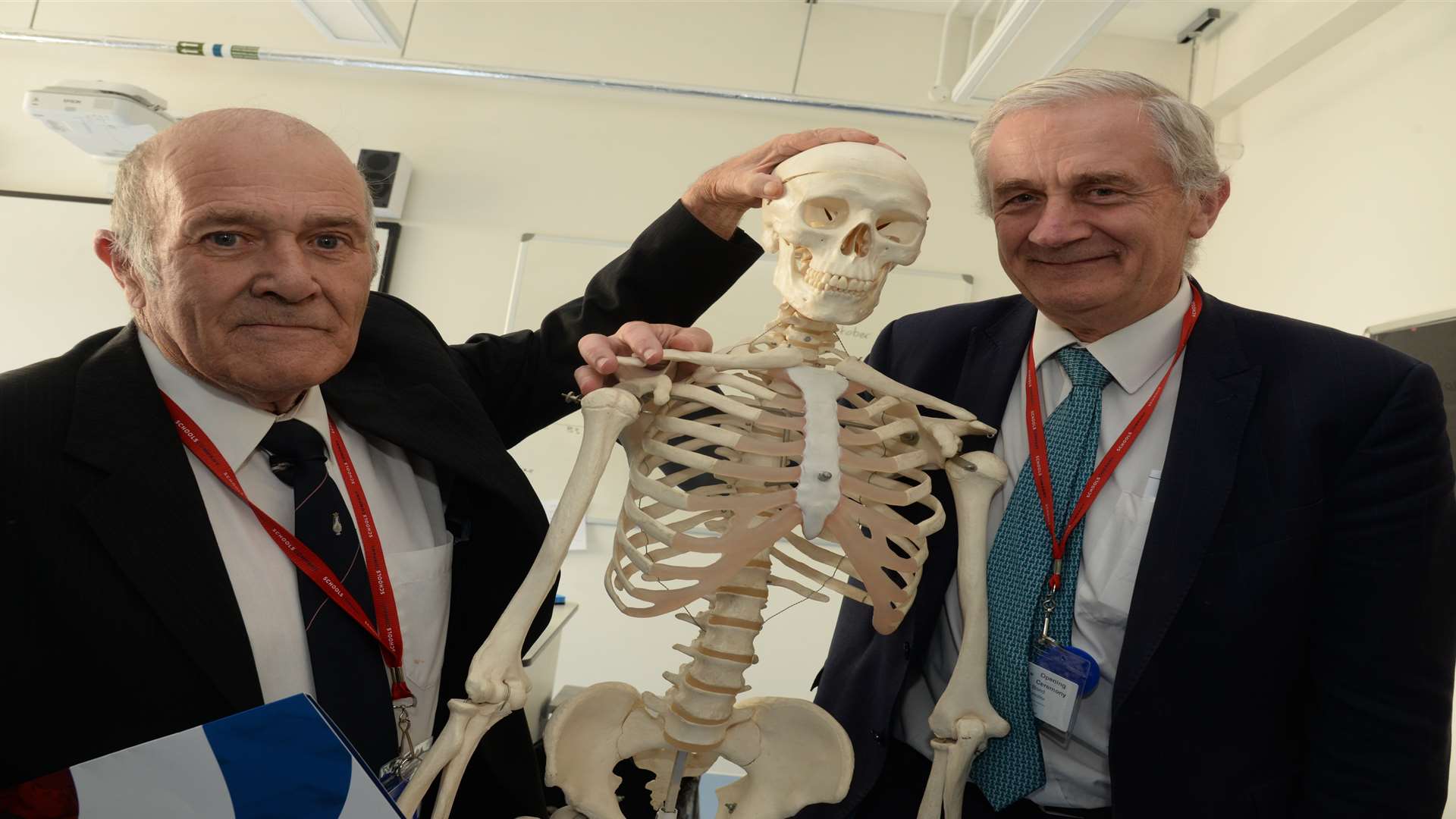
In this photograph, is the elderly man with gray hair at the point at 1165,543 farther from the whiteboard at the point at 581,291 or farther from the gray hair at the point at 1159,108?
the whiteboard at the point at 581,291

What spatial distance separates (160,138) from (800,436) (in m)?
0.97

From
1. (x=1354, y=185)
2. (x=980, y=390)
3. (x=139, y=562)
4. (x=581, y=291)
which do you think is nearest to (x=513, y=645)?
(x=139, y=562)

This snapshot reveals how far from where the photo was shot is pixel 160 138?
4.15 feet

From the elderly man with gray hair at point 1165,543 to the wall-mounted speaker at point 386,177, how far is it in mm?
2954

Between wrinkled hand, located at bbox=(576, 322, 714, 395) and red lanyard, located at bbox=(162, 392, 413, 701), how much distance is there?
36 centimetres

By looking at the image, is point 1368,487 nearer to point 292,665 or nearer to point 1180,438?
point 1180,438

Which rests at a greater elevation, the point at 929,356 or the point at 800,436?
the point at 929,356

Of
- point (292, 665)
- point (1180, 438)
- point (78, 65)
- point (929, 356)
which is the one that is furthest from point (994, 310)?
point (78, 65)

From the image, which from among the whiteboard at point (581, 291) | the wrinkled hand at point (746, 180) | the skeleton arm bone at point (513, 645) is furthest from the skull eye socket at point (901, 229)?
the whiteboard at point (581, 291)

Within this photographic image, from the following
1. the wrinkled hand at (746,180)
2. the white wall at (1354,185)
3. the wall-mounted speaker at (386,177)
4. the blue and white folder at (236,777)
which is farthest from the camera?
the wall-mounted speaker at (386,177)

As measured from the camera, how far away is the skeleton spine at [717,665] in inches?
50.2

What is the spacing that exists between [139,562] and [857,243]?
1.00 m

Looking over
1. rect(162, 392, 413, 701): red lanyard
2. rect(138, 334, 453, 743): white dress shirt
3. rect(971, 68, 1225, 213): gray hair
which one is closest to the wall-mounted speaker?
rect(138, 334, 453, 743): white dress shirt

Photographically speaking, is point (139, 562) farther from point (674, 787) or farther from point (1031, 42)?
point (1031, 42)
